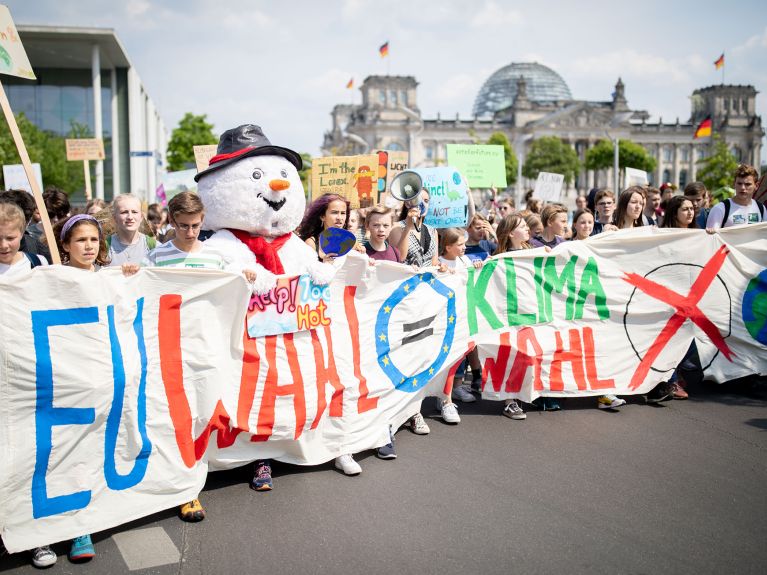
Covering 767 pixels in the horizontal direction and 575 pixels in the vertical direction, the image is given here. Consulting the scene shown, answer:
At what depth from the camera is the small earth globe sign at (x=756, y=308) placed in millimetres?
6000

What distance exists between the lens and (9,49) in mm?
4191

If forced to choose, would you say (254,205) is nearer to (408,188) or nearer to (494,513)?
(408,188)

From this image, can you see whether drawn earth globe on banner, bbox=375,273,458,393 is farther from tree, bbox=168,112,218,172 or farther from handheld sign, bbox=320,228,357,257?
tree, bbox=168,112,218,172

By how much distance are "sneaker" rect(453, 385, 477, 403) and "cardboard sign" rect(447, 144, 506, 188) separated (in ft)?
19.4

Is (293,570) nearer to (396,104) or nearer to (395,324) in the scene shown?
(395,324)

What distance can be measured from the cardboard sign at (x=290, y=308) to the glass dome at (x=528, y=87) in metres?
126

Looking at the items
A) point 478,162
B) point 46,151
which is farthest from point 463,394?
point 46,151

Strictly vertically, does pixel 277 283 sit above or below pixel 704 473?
above

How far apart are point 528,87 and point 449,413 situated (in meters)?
131

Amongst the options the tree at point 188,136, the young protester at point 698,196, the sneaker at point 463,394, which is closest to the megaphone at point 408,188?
the sneaker at point 463,394

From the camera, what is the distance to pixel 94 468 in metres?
3.43

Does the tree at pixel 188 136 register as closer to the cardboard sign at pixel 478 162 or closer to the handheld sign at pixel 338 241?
the cardboard sign at pixel 478 162

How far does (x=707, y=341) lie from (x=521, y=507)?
311cm

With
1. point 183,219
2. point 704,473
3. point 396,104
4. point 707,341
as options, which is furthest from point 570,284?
point 396,104
